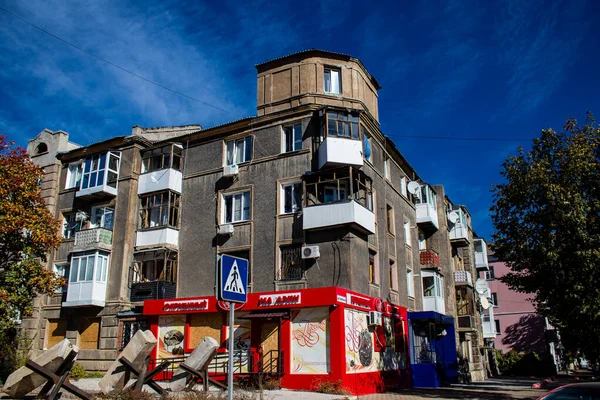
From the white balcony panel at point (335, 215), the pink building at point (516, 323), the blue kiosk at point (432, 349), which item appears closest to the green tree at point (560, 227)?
the white balcony panel at point (335, 215)

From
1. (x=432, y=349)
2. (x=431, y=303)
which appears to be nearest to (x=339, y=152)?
(x=431, y=303)

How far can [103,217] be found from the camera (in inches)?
1047

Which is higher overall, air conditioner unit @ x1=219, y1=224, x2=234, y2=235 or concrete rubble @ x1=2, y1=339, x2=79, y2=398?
air conditioner unit @ x1=219, y1=224, x2=234, y2=235

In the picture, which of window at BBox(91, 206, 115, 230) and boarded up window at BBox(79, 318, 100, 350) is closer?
boarded up window at BBox(79, 318, 100, 350)

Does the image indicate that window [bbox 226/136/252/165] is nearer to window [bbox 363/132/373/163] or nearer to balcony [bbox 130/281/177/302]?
window [bbox 363/132/373/163]

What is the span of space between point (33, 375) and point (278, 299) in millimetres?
9835

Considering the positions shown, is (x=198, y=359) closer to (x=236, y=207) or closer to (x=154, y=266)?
(x=236, y=207)

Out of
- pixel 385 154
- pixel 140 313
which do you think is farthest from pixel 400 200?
pixel 140 313

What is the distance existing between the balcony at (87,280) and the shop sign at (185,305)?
385 cm

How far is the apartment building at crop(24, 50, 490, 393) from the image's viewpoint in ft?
66.0

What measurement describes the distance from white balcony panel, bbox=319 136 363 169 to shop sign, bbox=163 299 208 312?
768 cm

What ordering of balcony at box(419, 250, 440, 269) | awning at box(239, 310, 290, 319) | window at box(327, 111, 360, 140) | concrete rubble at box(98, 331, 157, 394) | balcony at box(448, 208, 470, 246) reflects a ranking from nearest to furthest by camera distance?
concrete rubble at box(98, 331, 157, 394)
awning at box(239, 310, 290, 319)
window at box(327, 111, 360, 140)
balcony at box(419, 250, 440, 269)
balcony at box(448, 208, 470, 246)

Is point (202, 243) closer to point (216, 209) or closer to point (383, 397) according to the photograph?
point (216, 209)

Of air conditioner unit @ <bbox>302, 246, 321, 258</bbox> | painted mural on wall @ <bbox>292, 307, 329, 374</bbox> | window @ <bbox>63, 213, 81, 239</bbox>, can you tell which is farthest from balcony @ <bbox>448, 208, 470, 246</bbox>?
window @ <bbox>63, 213, 81, 239</bbox>
